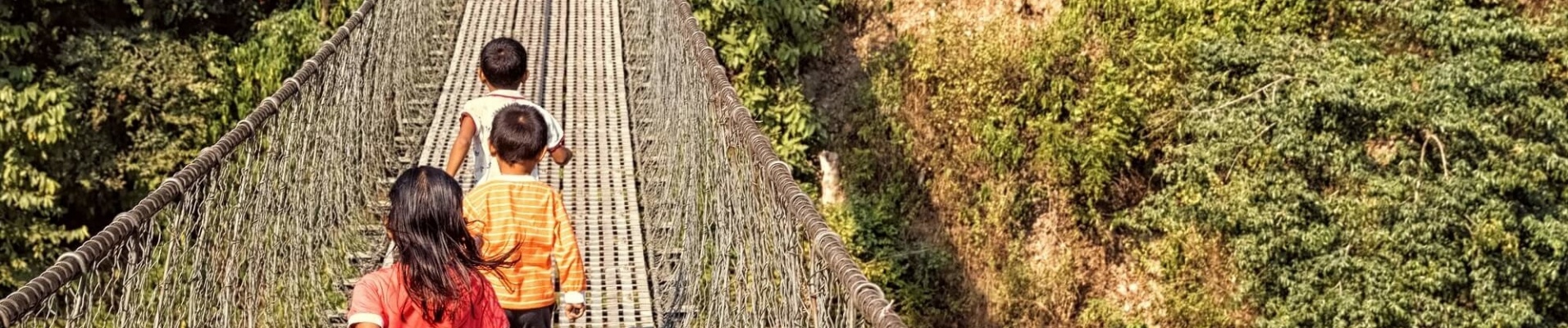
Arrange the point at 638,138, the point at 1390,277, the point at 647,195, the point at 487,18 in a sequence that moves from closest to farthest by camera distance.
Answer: the point at 647,195, the point at 638,138, the point at 487,18, the point at 1390,277

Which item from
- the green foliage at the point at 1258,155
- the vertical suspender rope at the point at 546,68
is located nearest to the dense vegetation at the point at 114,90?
the vertical suspender rope at the point at 546,68

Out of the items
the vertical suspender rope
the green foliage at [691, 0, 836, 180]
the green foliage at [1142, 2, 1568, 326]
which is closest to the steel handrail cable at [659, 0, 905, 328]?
the vertical suspender rope

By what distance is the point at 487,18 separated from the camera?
235 inches

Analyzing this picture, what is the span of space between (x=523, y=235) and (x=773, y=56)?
6.10m

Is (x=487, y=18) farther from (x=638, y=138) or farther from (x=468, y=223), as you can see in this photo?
(x=468, y=223)

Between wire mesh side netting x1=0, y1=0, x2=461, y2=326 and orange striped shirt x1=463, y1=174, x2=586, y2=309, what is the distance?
0.43m

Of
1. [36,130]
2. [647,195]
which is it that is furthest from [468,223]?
[36,130]

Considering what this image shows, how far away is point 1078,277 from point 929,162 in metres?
1.10

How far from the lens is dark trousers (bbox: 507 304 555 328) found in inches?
80.0

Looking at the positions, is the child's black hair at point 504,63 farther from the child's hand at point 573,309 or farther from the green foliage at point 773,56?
the green foliage at point 773,56

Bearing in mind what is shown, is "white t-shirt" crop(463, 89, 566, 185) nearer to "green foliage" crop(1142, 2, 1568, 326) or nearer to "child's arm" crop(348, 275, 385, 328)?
"child's arm" crop(348, 275, 385, 328)

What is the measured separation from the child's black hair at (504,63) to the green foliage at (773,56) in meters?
4.98

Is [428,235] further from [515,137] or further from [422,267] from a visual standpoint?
[515,137]

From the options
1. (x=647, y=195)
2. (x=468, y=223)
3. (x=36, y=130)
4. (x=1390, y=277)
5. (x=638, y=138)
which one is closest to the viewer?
(x=468, y=223)
